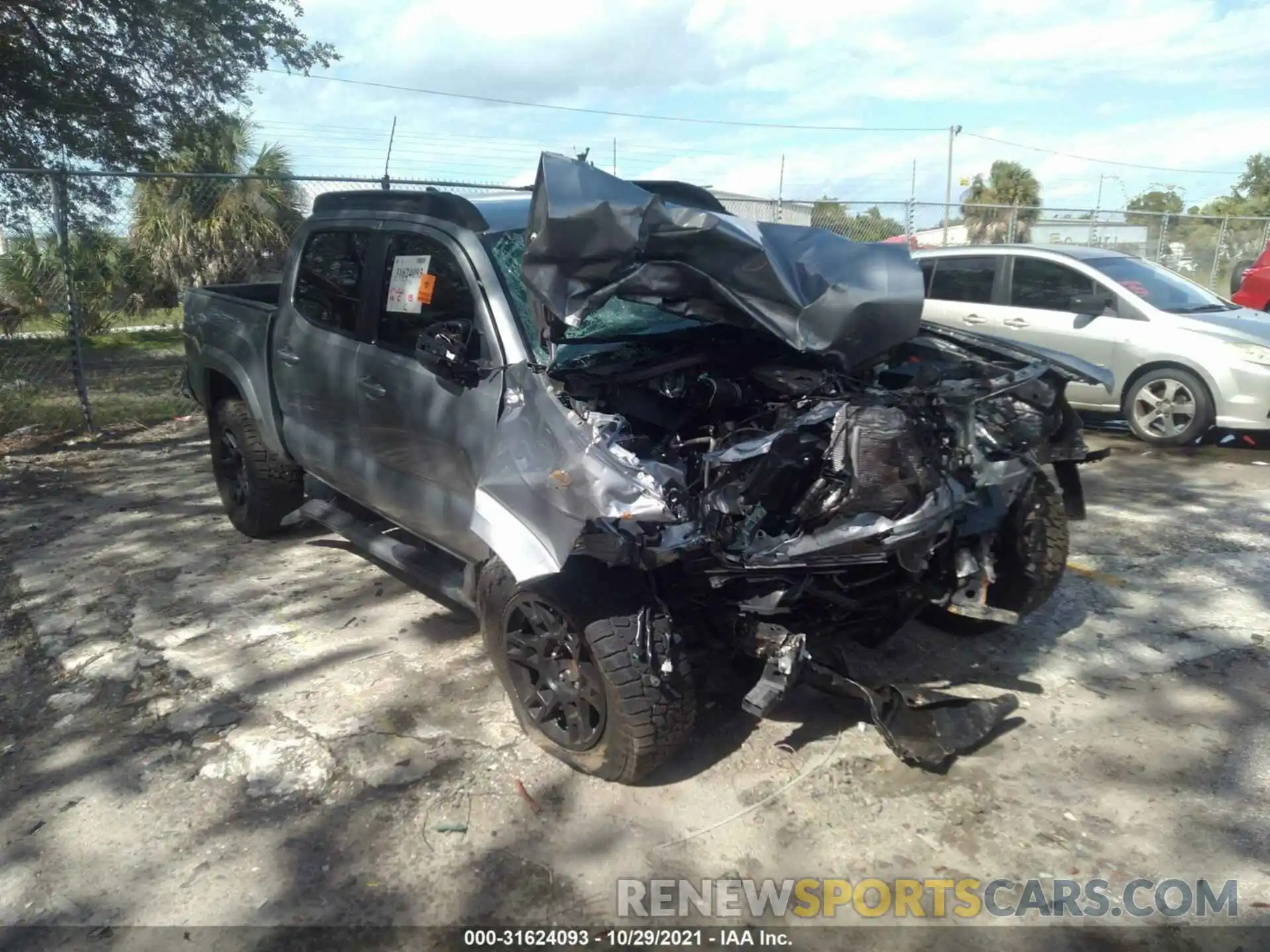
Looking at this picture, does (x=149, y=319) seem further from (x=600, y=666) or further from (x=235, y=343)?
(x=600, y=666)

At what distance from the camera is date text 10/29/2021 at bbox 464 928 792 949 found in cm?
270

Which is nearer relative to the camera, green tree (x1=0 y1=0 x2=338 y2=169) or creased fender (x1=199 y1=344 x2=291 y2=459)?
creased fender (x1=199 y1=344 x2=291 y2=459)

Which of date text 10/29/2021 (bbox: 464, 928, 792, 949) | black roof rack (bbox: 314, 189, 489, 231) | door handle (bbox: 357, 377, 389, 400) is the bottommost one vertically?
date text 10/29/2021 (bbox: 464, 928, 792, 949)

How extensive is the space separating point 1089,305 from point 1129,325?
487 mm

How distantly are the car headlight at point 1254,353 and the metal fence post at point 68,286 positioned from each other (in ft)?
32.4

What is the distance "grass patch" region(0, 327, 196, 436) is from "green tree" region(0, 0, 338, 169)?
9.38 ft

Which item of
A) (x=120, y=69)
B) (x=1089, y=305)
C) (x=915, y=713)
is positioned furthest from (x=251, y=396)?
(x=120, y=69)

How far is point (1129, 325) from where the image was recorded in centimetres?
805

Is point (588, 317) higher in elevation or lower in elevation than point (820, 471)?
higher

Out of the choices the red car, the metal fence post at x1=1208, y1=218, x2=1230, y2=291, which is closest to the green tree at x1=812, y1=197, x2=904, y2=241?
the red car

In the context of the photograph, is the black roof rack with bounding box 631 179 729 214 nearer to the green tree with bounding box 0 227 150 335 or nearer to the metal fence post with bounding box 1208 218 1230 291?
the green tree with bounding box 0 227 150 335

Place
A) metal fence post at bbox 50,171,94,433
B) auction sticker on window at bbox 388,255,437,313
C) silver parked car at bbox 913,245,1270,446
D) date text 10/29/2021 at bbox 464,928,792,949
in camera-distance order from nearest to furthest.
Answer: date text 10/29/2021 at bbox 464,928,792,949
auction sticker on window at bbox 388,255,437,313
silver parked car at bbox 913,245,1270,446
metal fence post at bbox 50,171,94,433

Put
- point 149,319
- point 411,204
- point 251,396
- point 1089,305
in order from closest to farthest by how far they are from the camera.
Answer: point 411,204
point 251,396
point 1089,305
point 149,319

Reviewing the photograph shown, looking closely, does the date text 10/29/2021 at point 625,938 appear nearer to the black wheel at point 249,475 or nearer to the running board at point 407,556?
the running board at point 407,556
